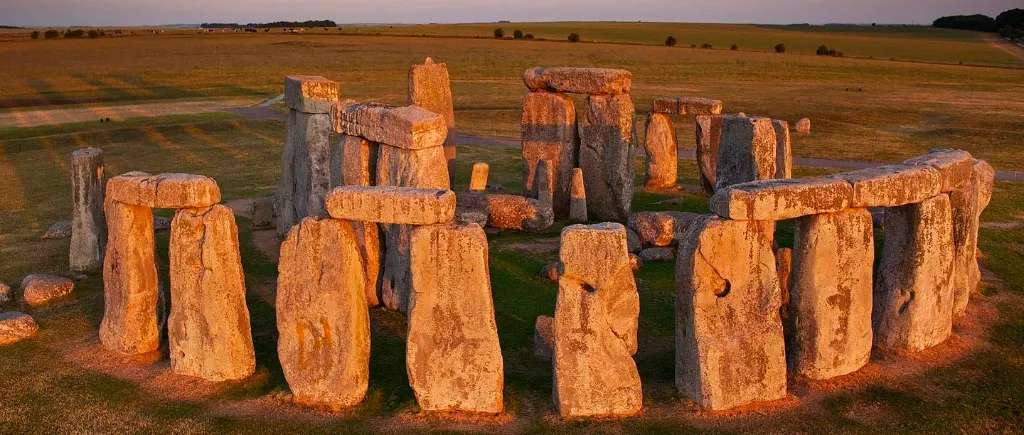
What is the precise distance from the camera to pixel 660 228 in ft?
56.0

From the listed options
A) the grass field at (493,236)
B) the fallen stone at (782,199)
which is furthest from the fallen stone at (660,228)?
the fallen stone at (782,199)

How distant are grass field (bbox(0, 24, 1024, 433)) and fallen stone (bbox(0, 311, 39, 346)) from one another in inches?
6.7

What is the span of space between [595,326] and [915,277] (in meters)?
4.43

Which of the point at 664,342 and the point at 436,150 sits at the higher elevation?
the point at 436,150

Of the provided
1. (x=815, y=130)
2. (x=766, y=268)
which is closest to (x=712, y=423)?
(x=766, y=268)

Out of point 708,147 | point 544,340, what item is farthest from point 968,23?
point 544,340

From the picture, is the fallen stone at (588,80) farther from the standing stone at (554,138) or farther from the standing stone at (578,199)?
the standing stone at (578,199)

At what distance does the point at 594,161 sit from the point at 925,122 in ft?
63.3

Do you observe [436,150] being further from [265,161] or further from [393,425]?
[265,161]

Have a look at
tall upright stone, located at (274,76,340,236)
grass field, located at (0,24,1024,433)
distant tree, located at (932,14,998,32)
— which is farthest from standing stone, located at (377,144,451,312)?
distant tree, located at (932,14,998,32)

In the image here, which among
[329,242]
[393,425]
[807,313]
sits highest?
[329,242]

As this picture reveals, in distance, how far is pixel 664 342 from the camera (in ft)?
41.1

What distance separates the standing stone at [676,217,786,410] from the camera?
10055 millimetres

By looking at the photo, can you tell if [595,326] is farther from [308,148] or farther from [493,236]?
[308,148]
